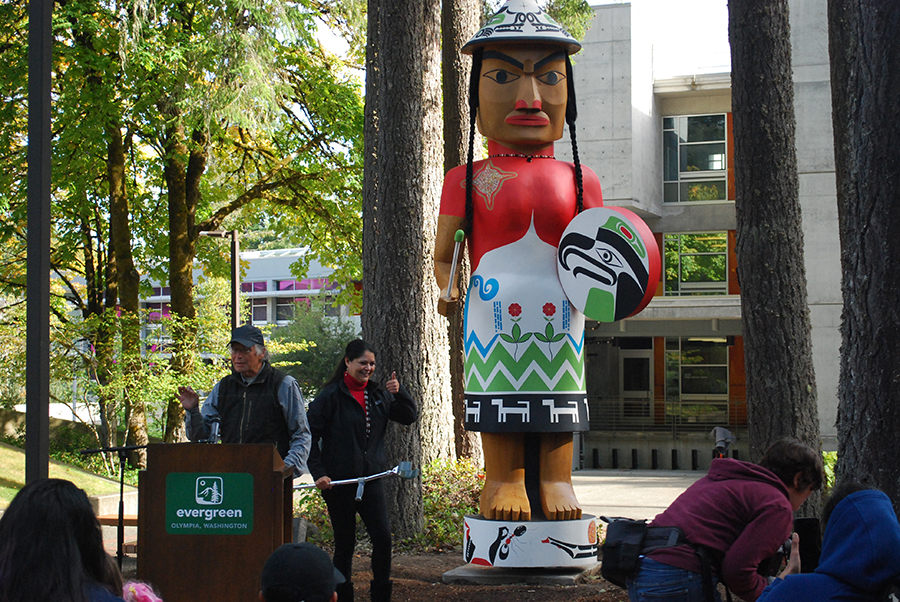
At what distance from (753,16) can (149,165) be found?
1473 centimetres

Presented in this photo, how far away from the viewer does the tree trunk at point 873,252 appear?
414 centimetres

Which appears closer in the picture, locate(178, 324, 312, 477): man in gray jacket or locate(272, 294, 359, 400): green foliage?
locate(178, 324, 312, 477): man in gray jacket

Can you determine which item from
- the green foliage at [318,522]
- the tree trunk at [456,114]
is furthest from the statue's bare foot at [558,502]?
the tree trunk at [456,114]

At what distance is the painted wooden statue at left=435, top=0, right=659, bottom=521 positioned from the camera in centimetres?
663

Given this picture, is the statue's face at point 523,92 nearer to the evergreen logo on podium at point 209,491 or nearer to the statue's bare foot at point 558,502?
the statue's bare foot at point 558,502

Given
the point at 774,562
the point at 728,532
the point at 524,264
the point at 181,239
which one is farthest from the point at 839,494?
the point at 181,239

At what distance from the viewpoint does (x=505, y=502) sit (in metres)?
6.61

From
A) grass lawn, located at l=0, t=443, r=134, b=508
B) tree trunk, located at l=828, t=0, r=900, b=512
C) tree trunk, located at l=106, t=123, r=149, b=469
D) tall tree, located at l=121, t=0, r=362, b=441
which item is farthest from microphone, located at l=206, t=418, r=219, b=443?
tree trunk, located at l=106, t=123, r=149, b=469

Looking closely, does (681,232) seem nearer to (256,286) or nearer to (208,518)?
(208,518)

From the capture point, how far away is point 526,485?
6.84 metres

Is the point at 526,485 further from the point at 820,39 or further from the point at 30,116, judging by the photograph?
the point at 820,39

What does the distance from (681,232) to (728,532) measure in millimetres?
22085

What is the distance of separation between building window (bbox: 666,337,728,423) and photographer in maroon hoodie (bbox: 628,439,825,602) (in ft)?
74.2

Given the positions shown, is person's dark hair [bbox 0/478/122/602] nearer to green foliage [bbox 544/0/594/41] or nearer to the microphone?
the microphone
